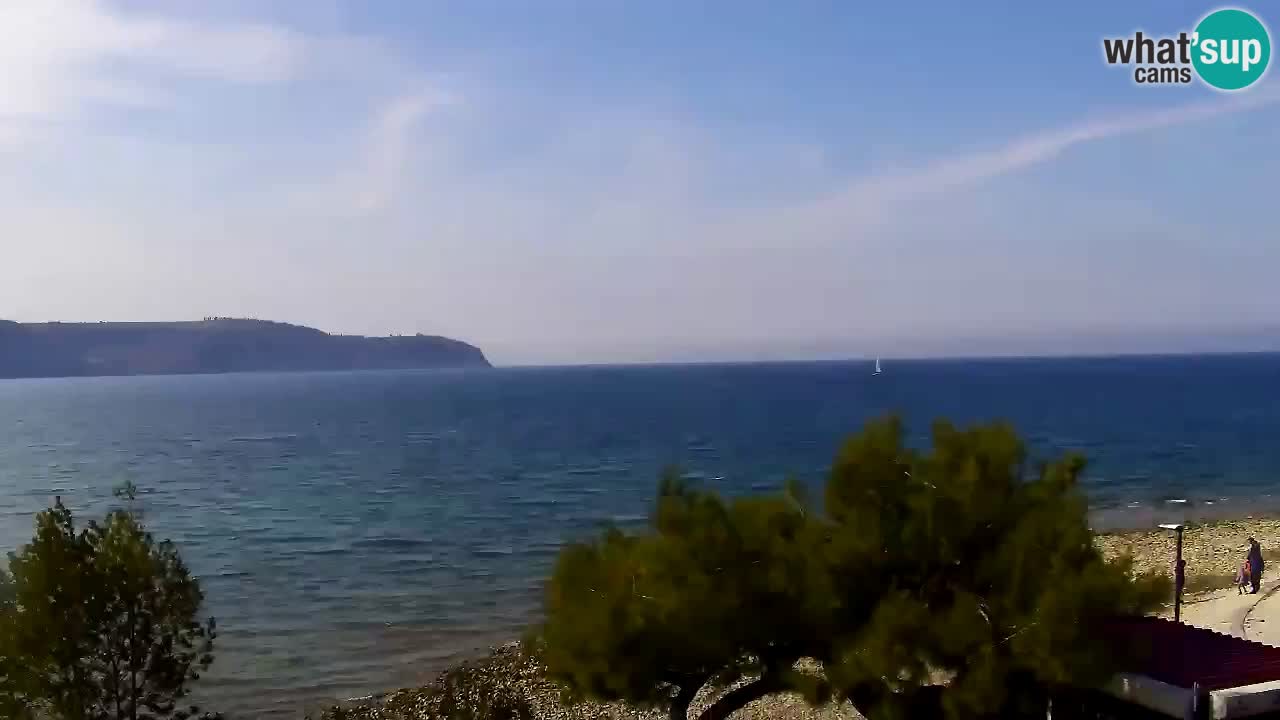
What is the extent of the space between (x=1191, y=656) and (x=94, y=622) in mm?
13445

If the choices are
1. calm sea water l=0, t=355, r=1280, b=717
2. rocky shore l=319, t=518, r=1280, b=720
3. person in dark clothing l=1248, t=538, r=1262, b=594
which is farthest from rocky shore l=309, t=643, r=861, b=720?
person in dark clothing l=1248, t=538, r=1262, b=594

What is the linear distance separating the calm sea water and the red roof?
11.7 ft

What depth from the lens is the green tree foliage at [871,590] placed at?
9.45 meters

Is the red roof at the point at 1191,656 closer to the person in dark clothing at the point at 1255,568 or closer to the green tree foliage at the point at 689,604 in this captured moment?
the green tree foliage at the point at 689,604

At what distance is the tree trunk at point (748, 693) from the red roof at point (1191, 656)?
141 inches

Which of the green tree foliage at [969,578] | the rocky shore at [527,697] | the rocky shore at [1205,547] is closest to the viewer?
the green tree foliage at [969,578]

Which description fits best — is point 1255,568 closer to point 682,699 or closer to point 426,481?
point 682,699

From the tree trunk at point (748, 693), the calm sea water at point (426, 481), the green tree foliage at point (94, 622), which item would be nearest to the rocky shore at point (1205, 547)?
the calm sea water at point (426, 481)

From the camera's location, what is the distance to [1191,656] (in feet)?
32.6

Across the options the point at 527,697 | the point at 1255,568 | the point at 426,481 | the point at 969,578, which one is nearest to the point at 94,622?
the point at 527,697

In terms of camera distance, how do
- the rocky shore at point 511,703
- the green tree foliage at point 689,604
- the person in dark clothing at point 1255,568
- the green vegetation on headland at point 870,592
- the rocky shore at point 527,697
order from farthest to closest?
1. the person in dark clothing at point 1255,568
2. the rocky shore at point 527,697
3. the rocky shore at point 511,703
4. the green tree foliage at point 689,604
5. the green vegetation on headland at point 870,592

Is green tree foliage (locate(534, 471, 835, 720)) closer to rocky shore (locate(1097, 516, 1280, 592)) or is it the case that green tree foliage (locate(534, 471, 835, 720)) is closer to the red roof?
Answer: the red roof

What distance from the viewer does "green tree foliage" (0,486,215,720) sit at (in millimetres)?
12078

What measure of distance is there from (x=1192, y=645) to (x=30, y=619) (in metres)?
14.2
